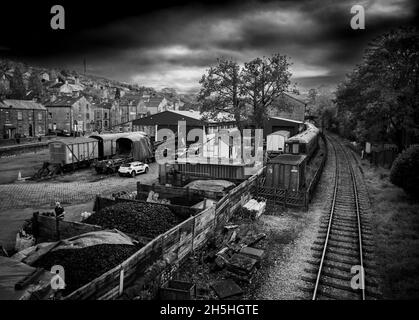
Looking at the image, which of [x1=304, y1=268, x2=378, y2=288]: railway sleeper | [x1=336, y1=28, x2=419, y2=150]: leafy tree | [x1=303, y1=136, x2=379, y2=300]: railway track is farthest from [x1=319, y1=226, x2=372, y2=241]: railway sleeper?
[x1=336, y1=28, x2=419, y2=150]: leafy tree

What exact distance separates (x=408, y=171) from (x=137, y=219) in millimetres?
16381

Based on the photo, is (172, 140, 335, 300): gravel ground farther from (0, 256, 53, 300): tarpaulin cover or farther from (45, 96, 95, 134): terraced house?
(45, 96, 95, 134): terraced house

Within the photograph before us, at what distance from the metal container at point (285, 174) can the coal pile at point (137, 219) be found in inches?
364

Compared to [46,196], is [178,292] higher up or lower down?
lower down

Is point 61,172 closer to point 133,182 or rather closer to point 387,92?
point 133,182

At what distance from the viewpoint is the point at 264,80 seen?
3259 cm

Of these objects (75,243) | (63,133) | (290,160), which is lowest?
(75,243)

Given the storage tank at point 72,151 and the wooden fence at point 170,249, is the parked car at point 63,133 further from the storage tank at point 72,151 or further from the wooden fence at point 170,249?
the wooden fence at point 170,249

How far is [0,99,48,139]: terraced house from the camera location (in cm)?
5061

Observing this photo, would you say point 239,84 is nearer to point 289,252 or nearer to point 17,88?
point 289,252

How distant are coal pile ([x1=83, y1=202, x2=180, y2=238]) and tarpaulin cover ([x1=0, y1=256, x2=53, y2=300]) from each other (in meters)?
4.80

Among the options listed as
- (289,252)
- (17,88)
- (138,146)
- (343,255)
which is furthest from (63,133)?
(343,255)

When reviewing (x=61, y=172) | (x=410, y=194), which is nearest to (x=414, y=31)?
(x=410, y=194)
